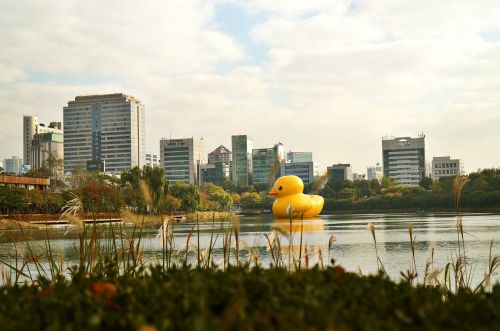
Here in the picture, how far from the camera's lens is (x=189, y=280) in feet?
9.55

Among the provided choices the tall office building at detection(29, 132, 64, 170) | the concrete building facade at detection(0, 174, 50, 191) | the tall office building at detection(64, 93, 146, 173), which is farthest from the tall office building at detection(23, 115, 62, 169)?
the concrete building facade at detection(0, 174, 50, 191)

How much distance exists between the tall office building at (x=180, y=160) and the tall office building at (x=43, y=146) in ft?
95.7

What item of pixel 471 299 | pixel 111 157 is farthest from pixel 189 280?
pixel 111 157

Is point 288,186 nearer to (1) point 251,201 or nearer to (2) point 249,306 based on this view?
(2) point 249,306

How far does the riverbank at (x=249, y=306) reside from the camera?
204cm

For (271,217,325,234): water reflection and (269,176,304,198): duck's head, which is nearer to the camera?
(271,217,325,234): water reflection

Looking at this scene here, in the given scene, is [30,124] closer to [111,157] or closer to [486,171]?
[111,157]

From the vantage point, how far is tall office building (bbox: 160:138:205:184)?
172 metres

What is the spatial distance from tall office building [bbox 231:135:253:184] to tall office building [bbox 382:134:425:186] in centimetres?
3480

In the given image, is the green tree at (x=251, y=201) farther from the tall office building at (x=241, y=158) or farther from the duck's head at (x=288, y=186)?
the tall office building at (x=241, y=158)

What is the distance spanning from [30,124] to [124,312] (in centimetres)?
19271

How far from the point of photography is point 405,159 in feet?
531

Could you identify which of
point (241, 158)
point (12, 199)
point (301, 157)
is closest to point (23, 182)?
point (12, 199)

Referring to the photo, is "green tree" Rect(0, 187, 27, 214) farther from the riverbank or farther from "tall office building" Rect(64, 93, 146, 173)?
"tall office building" Rect(64, 93, 146, 173)
